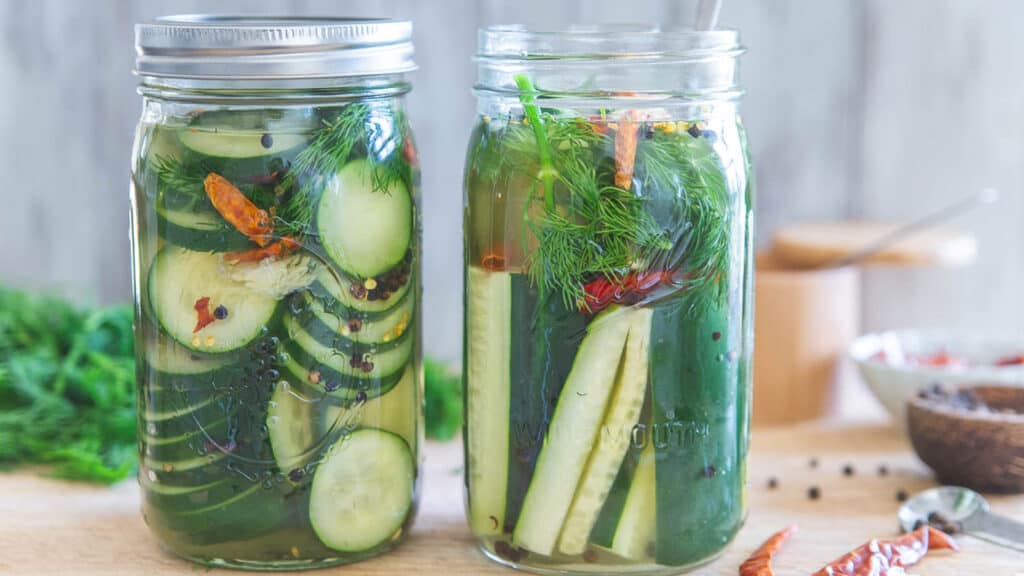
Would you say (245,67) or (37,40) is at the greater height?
(37,40)

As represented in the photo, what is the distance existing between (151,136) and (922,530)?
2.48 ft

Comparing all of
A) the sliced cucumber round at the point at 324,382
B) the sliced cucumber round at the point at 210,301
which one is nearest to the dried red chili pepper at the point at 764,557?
the sliced cucumber round at the point at 324,382

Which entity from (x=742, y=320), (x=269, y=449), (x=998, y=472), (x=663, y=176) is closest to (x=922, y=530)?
(x=998, y=472)

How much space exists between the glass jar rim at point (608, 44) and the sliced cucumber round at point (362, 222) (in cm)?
14

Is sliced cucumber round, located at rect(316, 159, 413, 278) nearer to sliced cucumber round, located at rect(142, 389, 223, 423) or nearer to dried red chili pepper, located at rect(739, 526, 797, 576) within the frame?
sliced cucumber round, located at rect(142, 389, 223, 423)

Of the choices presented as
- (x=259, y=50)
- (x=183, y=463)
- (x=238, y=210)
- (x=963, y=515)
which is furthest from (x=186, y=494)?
(x=963, y=515)

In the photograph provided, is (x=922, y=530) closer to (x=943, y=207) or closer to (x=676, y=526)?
(x=676, y=526)

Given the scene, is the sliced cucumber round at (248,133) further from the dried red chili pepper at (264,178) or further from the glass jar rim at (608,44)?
the glass jar rim at (608,44)

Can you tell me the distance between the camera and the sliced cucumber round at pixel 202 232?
933 millimetres

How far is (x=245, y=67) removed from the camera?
91 centimetres

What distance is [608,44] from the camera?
3.01ft

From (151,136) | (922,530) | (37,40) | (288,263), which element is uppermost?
(37,40)

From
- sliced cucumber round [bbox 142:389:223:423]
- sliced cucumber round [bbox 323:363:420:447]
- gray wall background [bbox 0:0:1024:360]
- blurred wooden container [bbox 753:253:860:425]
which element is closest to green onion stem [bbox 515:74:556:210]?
sliced cucumber round [bbox 323:363:420:447]

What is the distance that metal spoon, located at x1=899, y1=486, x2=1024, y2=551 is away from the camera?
1.10m
